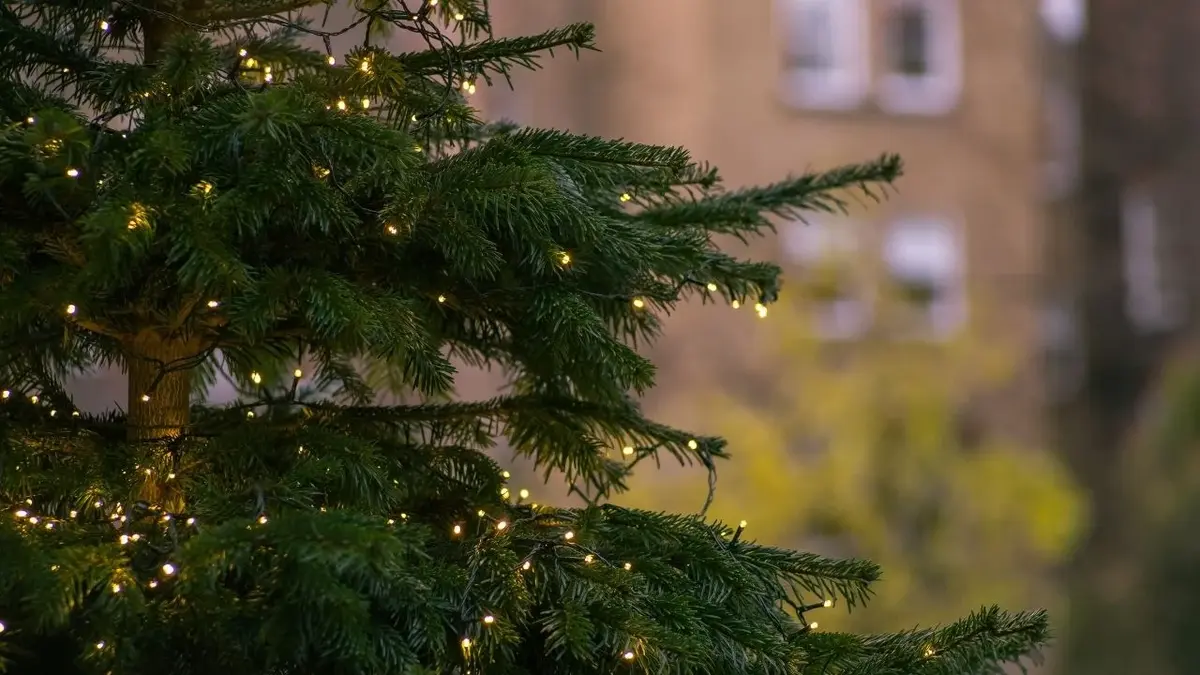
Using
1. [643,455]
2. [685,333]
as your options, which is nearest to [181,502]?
[643,455]

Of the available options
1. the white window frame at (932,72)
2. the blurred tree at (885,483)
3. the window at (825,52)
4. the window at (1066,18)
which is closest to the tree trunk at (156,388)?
the blurred tree at (885,483)

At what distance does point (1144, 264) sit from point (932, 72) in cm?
249

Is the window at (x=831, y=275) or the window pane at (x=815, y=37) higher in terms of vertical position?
the window pane at (x=815, y=37)

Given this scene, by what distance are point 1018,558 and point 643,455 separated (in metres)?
6.49

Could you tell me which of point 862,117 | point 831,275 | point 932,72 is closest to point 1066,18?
point 932,72

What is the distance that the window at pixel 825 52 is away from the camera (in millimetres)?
8359

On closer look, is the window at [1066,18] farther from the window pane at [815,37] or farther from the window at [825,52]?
the window pane at [815,37]

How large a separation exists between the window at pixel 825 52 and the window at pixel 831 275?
3.27 ft

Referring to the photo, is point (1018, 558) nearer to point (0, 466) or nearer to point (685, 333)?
point (685, 333)

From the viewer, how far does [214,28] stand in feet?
4.79

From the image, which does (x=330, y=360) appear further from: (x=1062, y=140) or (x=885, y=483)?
(x=1062, y=140)

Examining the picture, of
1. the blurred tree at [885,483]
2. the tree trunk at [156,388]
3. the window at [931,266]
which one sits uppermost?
the window at [931,266]

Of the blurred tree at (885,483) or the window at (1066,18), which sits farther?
the window at (1066,18)

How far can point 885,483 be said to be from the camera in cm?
712
